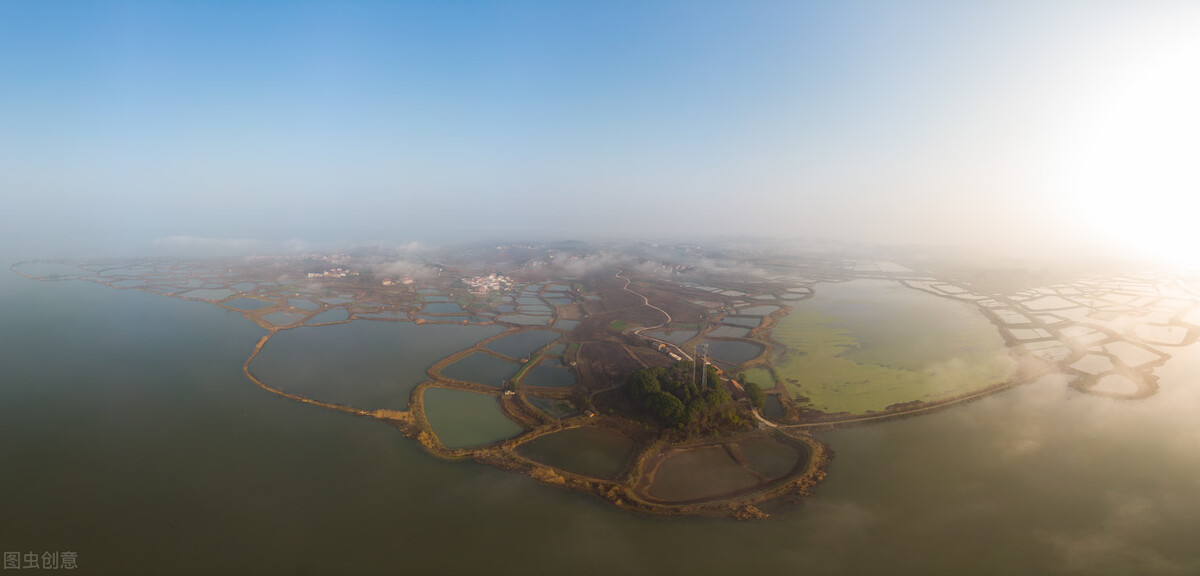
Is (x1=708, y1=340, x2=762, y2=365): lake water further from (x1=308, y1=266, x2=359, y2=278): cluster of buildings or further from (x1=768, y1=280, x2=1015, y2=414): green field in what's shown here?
(x1=308, y1=266, x2=359, y2=278): cluster of buildings

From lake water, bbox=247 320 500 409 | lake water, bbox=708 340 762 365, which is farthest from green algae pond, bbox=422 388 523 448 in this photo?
lake water, bbox=708 340 762 365

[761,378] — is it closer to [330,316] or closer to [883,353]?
[883,353]

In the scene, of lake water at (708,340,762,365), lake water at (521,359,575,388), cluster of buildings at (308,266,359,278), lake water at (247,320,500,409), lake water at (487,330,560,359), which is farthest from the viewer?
cluster of buildings at (308,266,359,278)

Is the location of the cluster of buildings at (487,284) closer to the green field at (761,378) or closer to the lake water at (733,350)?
the lake water at (733,350)

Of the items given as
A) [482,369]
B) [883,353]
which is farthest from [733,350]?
[482,369]

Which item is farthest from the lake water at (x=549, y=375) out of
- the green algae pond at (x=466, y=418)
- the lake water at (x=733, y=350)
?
the lake water at (x=733, y=350)
